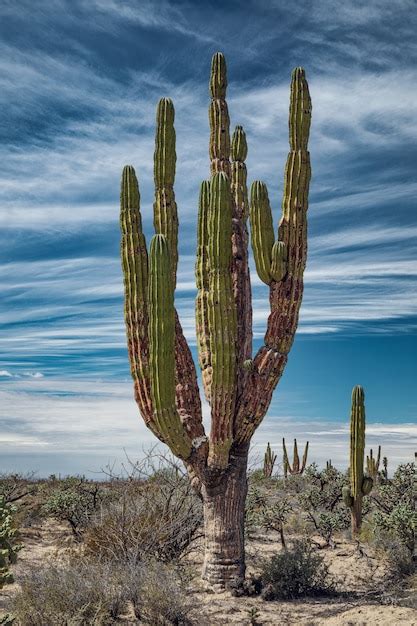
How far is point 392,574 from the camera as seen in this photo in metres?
11.6

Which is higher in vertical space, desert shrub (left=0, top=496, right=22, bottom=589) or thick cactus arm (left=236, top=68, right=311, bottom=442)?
thick cactus arm (left=236, top=68, right=311, bottom=442)

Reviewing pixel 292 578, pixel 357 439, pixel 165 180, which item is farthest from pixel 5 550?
pixel 357 439

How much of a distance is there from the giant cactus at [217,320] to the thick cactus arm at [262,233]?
0.05 feet

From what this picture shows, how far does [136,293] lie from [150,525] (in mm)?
4272

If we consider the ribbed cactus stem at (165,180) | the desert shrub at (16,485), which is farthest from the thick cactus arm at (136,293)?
the desert shrub at (16,485)

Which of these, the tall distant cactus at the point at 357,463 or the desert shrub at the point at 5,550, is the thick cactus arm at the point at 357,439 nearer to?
the tall distant cactus at the point at 357,463

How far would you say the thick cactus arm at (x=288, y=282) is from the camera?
1044cm

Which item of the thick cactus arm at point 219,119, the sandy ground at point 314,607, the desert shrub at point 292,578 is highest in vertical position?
the thick cactus arm at point 219,119

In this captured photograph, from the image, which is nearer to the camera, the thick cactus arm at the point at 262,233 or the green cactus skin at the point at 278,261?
the green cactus skin at the point at 278,261

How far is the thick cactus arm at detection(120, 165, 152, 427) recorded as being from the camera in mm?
10289

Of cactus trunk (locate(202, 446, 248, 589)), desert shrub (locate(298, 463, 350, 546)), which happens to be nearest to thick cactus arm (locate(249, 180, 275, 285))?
cactus trunk (locate(202, 446, 248, 589))

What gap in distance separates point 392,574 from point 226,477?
3.55m

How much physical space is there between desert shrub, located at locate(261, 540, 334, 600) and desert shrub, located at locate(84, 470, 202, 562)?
2177 millimetres

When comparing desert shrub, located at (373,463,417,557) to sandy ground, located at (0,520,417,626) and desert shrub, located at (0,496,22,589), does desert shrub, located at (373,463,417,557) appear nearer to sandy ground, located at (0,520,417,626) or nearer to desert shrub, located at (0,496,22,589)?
sandy ground, located at (0,520,417,626)
